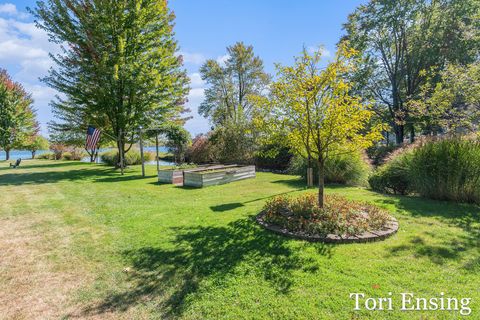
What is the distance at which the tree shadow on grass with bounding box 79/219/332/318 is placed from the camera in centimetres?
283

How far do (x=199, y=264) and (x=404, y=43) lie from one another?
22954 millimetres

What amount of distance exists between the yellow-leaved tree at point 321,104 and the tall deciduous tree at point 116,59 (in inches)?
377

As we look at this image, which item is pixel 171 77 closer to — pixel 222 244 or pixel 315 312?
pixel 222 244

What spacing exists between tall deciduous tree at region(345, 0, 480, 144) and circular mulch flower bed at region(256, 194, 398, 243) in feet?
45.7

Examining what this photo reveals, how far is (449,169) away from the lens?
607cm

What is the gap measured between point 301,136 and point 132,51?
12.0 meters

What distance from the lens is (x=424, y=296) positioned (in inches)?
106

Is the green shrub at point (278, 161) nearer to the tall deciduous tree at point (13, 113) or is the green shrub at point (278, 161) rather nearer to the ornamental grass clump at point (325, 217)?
the ornamental grass clump at point (325, 217)

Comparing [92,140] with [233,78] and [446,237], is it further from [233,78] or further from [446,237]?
[233,78]

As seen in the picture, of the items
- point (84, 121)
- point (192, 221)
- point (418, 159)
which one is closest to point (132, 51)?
point (84, 121)

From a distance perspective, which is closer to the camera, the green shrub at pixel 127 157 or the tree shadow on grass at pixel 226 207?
the tree shadow on grass at pixel 226 207

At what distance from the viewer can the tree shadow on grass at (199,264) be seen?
283 cm

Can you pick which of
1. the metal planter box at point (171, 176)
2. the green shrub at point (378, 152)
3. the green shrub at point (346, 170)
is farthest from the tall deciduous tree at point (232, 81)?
the green shrub at point (346, 170)

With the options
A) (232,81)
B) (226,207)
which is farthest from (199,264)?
(232,81)
